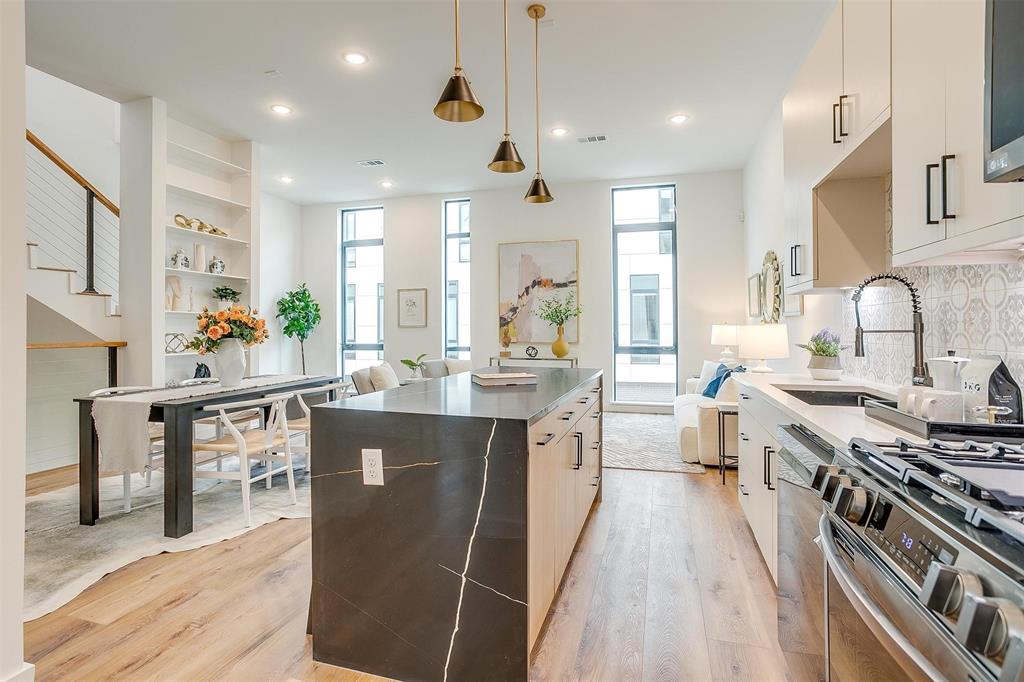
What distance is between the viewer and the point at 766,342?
3973 millimetres

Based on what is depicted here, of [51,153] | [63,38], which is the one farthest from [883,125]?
[51,153]

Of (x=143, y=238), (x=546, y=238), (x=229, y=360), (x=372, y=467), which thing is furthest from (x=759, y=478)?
(x=546, y=238)

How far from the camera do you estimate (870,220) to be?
232 cm

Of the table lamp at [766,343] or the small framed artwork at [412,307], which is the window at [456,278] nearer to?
the small framed artwork at [412,307]

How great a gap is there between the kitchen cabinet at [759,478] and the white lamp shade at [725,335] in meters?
2.49

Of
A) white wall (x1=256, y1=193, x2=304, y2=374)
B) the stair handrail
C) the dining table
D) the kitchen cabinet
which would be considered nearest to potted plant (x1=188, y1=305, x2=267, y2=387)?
the dining table

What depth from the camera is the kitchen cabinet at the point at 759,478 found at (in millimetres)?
2119

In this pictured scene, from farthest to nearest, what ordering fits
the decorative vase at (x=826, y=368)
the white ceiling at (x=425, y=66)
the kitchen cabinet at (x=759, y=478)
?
the white ceiling at (x=425, y=66)
the decorative vase at (x=826, y=368)
the kitchen cabinet at (x=759, y=478)

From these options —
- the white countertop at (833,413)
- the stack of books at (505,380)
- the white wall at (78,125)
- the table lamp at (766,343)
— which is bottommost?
the white countertop at (833,413)

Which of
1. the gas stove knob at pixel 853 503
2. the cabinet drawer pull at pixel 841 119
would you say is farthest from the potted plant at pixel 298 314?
the gas stove knob at pixel 853 503

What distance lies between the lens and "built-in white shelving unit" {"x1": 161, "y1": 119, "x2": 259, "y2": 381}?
16.4 feet

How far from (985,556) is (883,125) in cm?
160

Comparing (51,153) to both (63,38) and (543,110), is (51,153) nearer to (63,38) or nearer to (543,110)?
(63,38)

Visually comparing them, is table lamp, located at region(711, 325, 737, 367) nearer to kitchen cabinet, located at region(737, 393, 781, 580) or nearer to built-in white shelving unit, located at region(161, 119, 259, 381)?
kitchen cabinet, located at region(737, 393, 781, 580)
